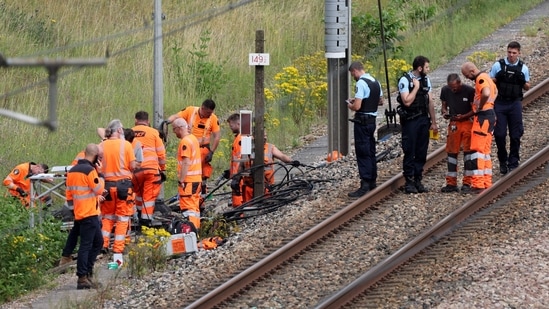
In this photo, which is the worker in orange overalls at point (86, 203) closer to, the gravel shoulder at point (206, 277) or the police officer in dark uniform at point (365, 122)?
the gravel shoulder at point (206, 277)

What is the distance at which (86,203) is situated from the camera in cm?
1441

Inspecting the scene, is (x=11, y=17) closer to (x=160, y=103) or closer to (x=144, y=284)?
(x=160, y=103)

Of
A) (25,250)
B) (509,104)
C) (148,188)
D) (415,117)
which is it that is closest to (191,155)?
(148,188)

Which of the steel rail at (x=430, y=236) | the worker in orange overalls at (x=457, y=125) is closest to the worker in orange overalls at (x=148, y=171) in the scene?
the worker in orange overalls at (x=457, y=125)

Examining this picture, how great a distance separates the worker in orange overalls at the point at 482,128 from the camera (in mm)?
15703

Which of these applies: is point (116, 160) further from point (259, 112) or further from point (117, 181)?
point (259, 112)

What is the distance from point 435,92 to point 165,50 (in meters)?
6.89

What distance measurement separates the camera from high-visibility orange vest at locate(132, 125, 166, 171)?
55.3 feet

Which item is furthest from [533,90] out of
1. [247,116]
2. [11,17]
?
[11,17]

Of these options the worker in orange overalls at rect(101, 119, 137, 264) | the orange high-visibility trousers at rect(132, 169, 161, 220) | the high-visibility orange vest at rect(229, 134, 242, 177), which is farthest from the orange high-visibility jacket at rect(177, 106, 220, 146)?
Result: the worker in orange overalls at rect(101, 119, 137, 264)

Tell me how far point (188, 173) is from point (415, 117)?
Result: 2.99m

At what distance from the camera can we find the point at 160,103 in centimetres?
1873

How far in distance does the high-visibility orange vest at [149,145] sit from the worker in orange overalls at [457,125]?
3859 millimetres

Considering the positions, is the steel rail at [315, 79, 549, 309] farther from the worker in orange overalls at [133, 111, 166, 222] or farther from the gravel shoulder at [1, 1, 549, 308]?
the worker in orange overalls at [133, 111, 166, 222]
